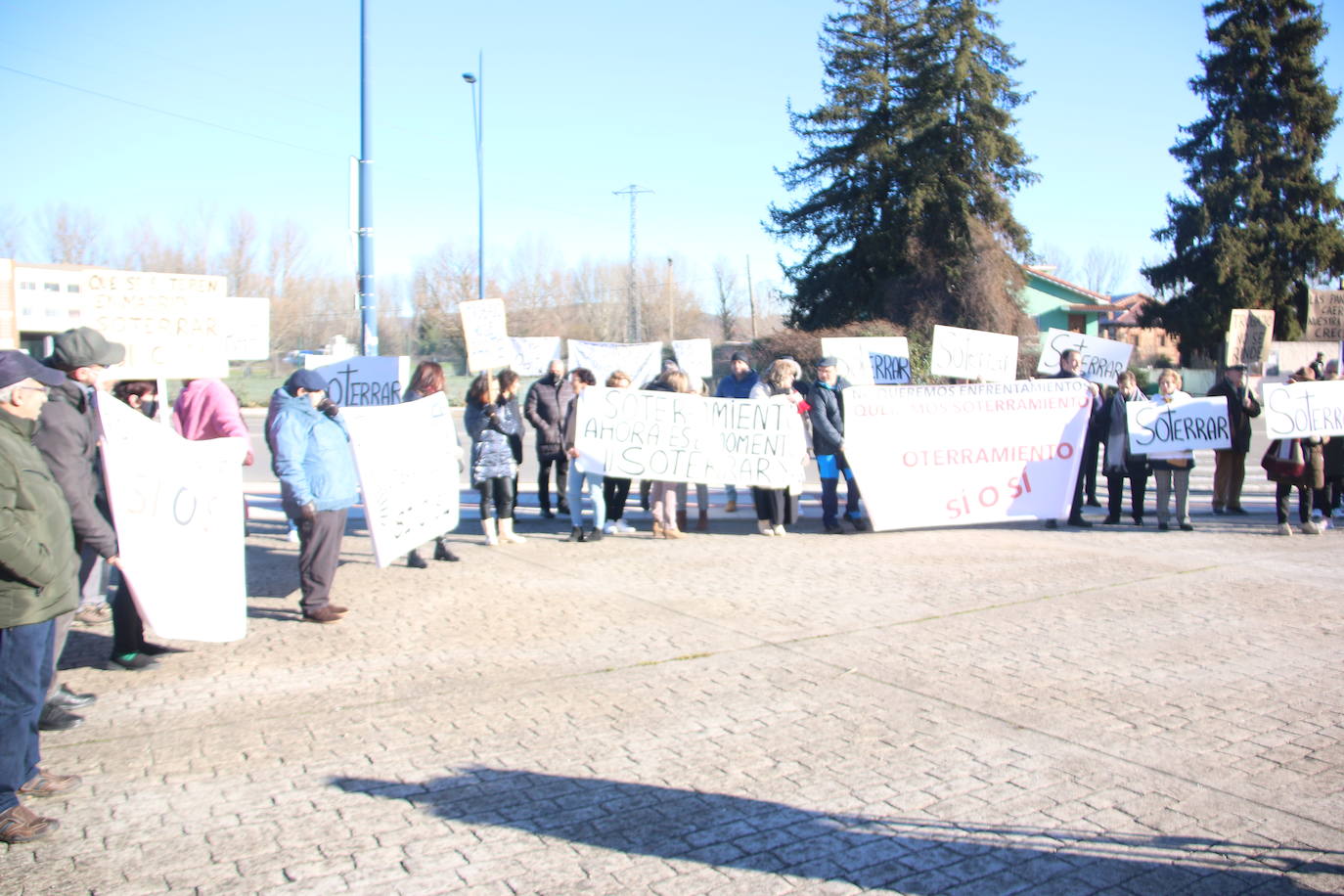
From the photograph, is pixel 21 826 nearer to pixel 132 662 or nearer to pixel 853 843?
pixel 132 662

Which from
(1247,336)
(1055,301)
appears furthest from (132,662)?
(1055,301)

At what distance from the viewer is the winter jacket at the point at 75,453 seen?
526 cm

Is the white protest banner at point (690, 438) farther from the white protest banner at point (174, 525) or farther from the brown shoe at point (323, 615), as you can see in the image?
the white protest banner at point (174, 525)

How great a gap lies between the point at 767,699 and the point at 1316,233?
4680 cm

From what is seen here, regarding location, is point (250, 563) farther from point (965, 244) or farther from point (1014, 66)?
point (1014, 66)

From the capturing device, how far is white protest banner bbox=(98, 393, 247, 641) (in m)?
5.87

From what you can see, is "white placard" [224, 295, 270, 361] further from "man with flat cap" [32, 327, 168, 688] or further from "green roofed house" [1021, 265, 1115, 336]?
"green roofed house" [1021, 265, 1115, 336]

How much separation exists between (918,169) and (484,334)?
2998 centimetres

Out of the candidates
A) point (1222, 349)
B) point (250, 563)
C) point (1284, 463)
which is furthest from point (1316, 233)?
point (250, 563)

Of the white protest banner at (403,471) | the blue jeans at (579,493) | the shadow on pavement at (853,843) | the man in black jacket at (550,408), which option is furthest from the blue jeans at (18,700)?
the man in black jacket at (550,408)

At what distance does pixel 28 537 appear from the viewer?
4098mm

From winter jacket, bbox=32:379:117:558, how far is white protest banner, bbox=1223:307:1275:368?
16179 millimetres

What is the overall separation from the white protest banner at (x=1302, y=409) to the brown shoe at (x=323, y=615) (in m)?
9.45

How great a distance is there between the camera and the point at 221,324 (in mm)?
8805
